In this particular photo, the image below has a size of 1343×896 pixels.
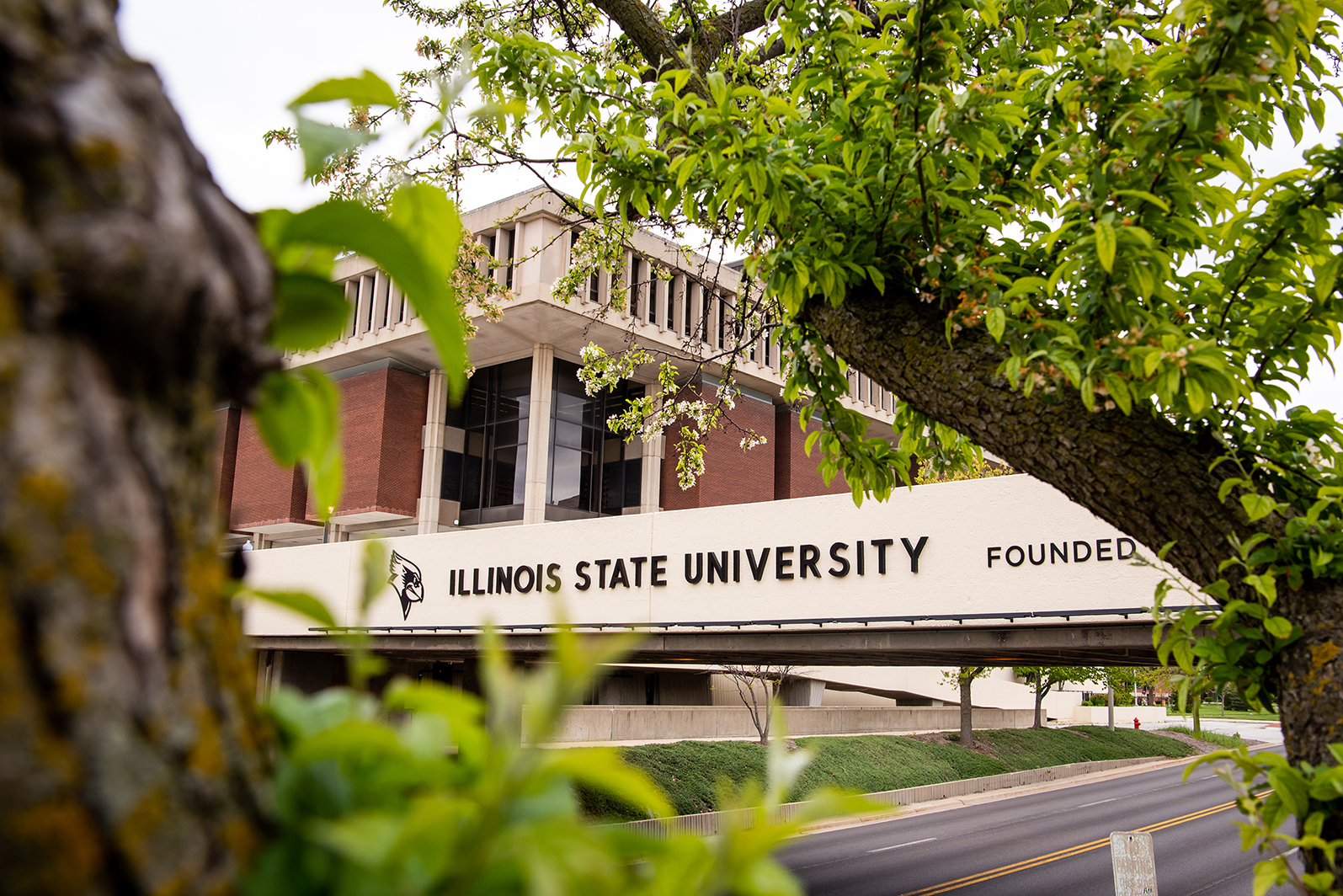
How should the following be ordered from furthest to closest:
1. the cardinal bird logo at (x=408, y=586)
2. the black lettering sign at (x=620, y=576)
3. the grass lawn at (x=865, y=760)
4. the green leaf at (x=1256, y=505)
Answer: the cardinal bird logo at (x=408, y=586)
the grass lawn at (x=865, y=760)
the black lettering sign at (x=620, y=576)
the green leaf at (x=1256, y=505)

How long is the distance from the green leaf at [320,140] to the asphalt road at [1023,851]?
15.2 m

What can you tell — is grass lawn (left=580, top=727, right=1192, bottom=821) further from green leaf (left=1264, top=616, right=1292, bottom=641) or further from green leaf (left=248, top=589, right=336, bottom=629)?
green leaf (left=248, top=589, right=336, bottom=629)

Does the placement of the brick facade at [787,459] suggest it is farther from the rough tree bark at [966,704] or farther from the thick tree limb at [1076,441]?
the thick tree limb at [1076,441]

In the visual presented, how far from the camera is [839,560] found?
50.7ft

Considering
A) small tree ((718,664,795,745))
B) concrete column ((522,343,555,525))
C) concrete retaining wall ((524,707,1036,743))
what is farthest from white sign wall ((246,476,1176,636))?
concrete column ((522,343,555,525))

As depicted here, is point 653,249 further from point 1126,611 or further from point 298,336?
point 298,336

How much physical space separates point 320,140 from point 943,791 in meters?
29.3

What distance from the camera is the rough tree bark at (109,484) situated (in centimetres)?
53

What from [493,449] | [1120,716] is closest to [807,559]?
[493,449]

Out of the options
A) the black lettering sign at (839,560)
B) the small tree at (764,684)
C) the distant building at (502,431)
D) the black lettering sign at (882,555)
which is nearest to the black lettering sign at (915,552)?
the black lettering sign at (882,555)

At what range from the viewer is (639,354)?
11.1 meters

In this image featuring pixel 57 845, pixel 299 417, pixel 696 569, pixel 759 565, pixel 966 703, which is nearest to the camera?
pixel 57 845

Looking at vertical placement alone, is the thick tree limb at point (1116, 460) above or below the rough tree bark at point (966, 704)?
above

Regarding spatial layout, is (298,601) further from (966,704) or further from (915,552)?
(966,704)
